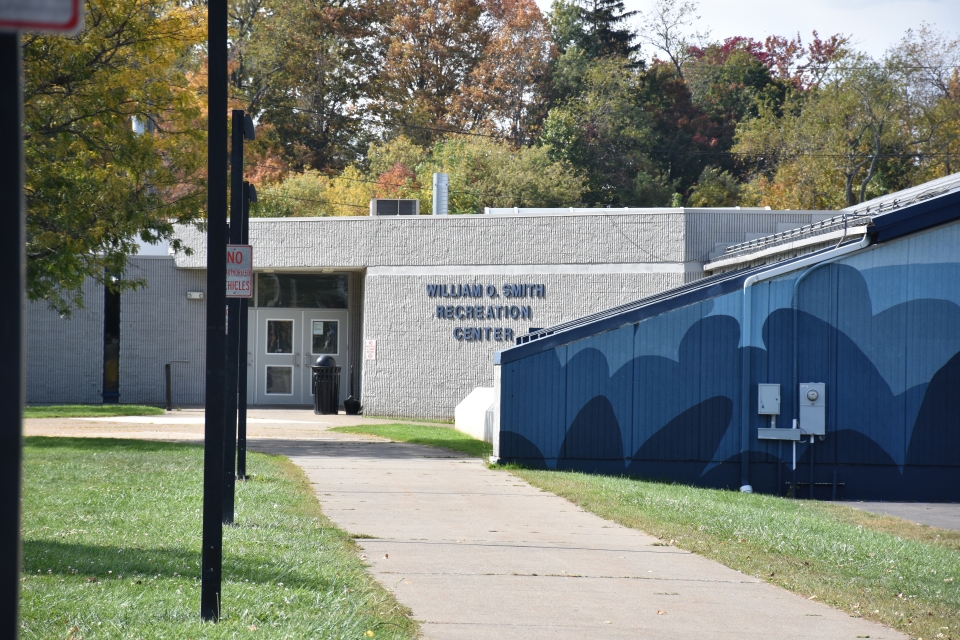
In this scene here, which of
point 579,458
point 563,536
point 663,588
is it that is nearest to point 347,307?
point 579,458

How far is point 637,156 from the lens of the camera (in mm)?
51062

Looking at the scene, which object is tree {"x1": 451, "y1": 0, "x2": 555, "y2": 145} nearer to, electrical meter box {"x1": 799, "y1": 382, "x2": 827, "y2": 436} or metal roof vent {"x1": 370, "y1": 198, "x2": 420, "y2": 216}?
metal roof vent {"x1": 370, "y1": 198, "x2": 420, "y2": 216}

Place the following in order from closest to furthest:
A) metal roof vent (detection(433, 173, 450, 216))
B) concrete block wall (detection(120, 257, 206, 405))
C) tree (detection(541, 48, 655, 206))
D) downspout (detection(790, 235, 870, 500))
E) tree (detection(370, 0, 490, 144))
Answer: downspout (detection(790, 235, 870, 500)) → concrete block wall (detection(120, 257, 206, 405)) → metal roof vent (detection(433, 173, 450, 216)) → tree (detection(541, 48, 655, 206)) → tree (detection(370, 0, 490, 144))

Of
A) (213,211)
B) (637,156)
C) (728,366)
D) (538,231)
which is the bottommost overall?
(728,366)

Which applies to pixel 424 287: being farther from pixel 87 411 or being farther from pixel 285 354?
pixel 87 411

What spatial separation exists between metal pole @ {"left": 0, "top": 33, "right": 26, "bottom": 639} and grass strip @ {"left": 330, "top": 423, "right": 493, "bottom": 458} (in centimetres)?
1545

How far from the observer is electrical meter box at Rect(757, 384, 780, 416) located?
51.0ft

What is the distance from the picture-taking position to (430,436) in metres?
21.0

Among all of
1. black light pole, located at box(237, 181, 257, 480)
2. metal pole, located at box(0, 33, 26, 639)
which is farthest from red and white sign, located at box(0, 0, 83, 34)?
black light pole, located at box(237, 181, 257, 480)

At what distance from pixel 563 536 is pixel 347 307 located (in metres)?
21.9

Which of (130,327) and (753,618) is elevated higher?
(130,327)

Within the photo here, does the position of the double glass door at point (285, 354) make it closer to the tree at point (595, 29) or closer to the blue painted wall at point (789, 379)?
the blue painted wall at point (789, 379)

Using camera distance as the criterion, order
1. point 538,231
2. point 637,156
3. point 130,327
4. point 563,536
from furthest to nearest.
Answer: point 637,156, point 130,327, point 538,231, point 563,536

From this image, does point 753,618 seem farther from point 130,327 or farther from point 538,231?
point 130,327
